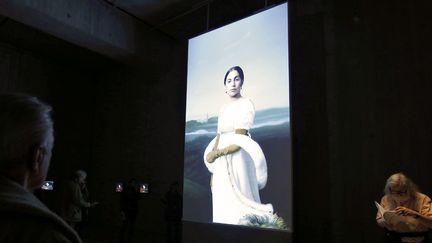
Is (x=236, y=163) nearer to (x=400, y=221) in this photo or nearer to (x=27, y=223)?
(x=400, y=221)

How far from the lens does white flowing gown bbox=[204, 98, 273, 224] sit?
604 centimetres

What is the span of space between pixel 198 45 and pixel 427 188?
188 inches

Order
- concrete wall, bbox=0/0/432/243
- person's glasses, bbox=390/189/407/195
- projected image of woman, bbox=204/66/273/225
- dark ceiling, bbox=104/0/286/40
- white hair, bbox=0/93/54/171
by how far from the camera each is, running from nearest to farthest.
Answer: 1. white hair, bbox=0/93/54/171
2. person's glasses, bbox=390/189/407/195
3. concrete wall, bbox=0/0/432/243
4. projected image of woman, bbox=204/66/273/225
5. dark ceiling, bbox=104/0/286/40

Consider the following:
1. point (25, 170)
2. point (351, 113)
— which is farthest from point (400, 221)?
point (25, 170)

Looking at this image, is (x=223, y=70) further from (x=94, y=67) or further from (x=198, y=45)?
(x=94, y=67)

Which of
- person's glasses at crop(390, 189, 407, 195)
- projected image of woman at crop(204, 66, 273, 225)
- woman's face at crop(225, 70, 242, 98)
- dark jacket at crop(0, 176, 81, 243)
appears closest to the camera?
dark jacket at crop(0, 176, 81, 243)

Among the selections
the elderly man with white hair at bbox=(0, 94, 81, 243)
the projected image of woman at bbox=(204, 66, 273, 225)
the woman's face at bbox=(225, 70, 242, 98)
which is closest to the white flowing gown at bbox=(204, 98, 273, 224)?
the projected image of woman at bbox=(204, 66, 273, 225)

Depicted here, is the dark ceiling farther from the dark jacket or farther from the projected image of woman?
the dark jacket

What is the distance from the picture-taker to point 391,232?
140 inches

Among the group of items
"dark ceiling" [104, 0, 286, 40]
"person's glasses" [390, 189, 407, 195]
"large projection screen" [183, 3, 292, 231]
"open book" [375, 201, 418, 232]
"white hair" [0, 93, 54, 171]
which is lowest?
"open book" [375, 201, 418, 232]

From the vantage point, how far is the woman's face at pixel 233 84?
21.9ft

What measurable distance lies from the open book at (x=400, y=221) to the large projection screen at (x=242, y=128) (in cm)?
210

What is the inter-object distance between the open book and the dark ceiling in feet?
19.2

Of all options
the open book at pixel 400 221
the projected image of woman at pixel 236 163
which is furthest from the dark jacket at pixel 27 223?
the projected image of woman at pixel 236 163
